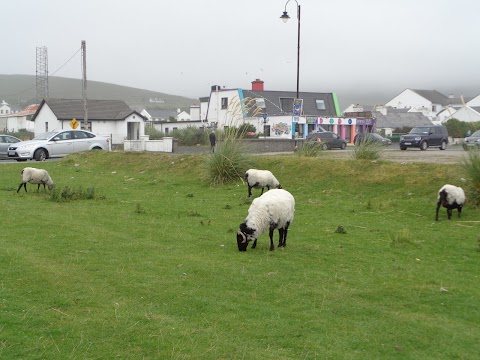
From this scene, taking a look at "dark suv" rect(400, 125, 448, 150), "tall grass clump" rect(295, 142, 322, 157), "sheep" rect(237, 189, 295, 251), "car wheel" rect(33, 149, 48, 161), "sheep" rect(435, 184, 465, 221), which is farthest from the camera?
"dark suv" rect(400, 125, 448, 150)

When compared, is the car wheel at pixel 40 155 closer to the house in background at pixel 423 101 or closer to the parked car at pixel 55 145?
the parked car at pixel 55 145

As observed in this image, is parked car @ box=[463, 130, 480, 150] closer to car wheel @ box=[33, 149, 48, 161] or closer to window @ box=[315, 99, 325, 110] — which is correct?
car wheel @ box=[33, 149, 48, 161]

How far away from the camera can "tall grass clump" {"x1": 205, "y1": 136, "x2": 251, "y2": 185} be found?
2284cm

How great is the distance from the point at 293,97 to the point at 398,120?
29.6m

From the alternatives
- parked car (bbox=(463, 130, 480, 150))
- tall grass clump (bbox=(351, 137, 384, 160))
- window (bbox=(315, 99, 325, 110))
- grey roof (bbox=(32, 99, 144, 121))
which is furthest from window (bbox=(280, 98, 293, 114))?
tall grass clump (bbox=(351, 137, 384, 160))

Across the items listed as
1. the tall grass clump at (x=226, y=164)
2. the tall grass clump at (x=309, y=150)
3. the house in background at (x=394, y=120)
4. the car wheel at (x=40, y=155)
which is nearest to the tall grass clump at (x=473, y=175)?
the tall grass clump at (x=226, y=164)

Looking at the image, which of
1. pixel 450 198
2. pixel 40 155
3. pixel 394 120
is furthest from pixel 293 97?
pixel 450 198

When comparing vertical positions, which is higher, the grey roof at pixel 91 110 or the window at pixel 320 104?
the window at pixel 320 104

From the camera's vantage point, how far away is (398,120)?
94.6 metres

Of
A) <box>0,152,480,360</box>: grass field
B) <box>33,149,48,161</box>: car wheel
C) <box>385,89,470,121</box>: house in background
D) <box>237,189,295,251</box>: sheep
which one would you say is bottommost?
<box>0,152,480,360</box>: grass field

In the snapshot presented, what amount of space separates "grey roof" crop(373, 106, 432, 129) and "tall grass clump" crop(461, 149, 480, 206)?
7643 cm

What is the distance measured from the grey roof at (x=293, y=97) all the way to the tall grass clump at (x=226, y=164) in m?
45.5

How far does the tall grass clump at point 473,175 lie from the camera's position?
16.7m

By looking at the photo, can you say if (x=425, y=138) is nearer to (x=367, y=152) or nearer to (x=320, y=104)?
(x=367, y=152)
